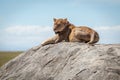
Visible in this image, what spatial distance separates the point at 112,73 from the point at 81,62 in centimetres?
150

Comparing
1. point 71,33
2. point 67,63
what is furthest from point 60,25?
point 67,63

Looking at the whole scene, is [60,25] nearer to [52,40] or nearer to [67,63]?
[52,40]

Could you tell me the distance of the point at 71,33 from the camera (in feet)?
57.0

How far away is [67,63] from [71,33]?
2427 millimetres

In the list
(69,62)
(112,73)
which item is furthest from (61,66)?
(112,73)

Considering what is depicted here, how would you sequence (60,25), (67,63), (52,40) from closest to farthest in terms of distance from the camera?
1. (67,63)
2. (60,25)
3. (52,40)

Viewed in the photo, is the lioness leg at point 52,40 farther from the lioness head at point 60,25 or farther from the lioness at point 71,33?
the lioness head at point 60,25

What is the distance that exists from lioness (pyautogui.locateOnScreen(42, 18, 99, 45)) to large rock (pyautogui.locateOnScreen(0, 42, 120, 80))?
2.27ft

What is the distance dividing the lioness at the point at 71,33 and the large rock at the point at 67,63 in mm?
691

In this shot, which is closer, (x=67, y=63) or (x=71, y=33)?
(x=67, y=63)

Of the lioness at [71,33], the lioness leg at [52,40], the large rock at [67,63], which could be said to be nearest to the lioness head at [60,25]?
the lioness at [71,33]

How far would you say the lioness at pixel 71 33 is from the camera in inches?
666

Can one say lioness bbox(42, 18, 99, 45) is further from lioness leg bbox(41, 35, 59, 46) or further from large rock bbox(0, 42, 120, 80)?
large rock bbox(0, 42, 120, 80)

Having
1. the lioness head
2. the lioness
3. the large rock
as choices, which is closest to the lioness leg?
the lioness
